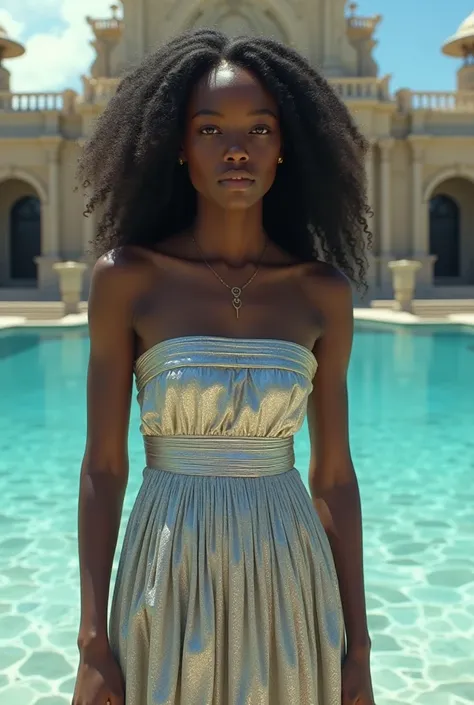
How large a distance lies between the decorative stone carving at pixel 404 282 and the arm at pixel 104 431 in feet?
59.4

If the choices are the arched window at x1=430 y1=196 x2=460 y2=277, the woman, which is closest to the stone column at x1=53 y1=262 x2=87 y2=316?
the arched window at x1=430 y1=196 x2=460 y2=277

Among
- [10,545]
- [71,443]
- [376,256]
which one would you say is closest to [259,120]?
[10,545]

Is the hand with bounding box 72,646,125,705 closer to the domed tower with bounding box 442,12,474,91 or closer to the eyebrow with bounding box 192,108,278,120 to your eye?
the eyebrow with bounding box 192,108,278,120

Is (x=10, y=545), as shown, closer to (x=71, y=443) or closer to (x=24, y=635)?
(x=24, y=635)

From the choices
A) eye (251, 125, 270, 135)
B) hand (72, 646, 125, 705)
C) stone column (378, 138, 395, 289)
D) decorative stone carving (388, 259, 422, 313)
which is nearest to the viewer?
hand (72, 646, 125, 705)

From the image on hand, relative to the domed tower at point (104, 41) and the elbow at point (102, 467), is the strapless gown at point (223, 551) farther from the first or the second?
the domed tower at point (104, 41)

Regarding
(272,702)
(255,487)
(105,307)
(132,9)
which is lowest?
A: (272,702)

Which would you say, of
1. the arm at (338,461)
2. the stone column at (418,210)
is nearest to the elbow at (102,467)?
the arm at (338,461)

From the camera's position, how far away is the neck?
5.14ft

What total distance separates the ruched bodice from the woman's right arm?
0.06 m

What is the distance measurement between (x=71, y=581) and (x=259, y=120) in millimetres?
3343

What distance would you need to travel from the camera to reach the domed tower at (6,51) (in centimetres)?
2584

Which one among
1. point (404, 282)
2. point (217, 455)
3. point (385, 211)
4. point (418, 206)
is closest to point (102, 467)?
point (217, 455)

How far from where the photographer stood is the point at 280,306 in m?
1.54
